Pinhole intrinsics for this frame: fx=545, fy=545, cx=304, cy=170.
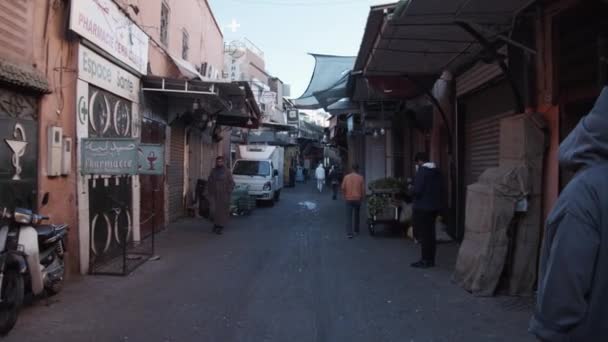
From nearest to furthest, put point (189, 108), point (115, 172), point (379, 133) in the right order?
point (115, 172), point (189, 108), point (379, 133)

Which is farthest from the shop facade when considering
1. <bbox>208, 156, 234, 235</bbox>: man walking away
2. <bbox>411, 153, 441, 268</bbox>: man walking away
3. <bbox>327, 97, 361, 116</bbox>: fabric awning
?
<bbox>327, 97, 361, 116</bbox>: fabric awning

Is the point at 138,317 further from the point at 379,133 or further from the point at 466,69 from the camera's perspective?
the point at 379,133

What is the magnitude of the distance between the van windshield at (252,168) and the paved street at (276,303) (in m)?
11.2

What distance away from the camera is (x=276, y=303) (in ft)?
21.1

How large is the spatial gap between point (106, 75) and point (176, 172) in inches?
248

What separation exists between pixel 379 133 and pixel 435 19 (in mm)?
13414

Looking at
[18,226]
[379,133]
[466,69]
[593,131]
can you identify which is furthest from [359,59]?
[379,133]

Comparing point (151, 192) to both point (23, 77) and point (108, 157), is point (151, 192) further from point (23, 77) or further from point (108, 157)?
point (23, 77)

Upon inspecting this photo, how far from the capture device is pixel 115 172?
25.6ft

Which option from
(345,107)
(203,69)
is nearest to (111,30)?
(203,69)

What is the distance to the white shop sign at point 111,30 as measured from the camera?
25.3 ft

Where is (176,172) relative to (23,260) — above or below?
above

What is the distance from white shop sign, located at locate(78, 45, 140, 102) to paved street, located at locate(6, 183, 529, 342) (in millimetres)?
3002

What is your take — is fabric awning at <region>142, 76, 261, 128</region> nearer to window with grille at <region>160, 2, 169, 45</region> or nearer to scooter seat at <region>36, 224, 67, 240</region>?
window with grille at <region>160, 2, 169, 45</region>
